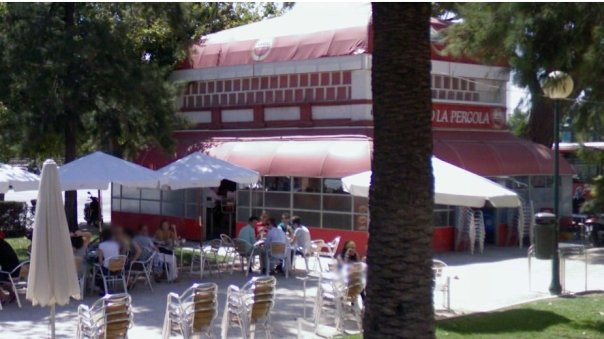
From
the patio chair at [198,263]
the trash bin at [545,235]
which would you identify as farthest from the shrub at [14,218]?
the trash bin at [545,235]

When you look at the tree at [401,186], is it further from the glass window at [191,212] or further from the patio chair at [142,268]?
the glass window at [191,212]

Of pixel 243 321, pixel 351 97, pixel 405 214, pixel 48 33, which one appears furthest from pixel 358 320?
pixel 48 33

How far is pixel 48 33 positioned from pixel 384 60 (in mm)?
16813

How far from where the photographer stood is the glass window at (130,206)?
29.9 m

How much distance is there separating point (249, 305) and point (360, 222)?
38.1ft

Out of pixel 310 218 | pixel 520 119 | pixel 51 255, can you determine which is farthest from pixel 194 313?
pixel 520 119

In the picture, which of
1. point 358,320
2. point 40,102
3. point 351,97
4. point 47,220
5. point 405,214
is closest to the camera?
point 405,214

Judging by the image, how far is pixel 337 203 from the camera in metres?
23.6

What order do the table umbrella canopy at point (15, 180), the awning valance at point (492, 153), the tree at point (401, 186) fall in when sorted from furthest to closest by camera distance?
the awning valance at point (492, 153), the table umbrella canopy at point (15, 180), the tree at point (401, 186)

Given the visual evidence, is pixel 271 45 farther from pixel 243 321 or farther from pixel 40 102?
pixel 243 321

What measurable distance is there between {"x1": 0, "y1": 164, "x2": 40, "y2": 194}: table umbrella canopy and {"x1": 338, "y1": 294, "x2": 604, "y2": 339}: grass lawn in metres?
9.04

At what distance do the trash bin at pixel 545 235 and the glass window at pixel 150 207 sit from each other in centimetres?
1539

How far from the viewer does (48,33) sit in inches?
880

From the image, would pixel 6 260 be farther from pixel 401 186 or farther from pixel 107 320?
pixel 401 186
